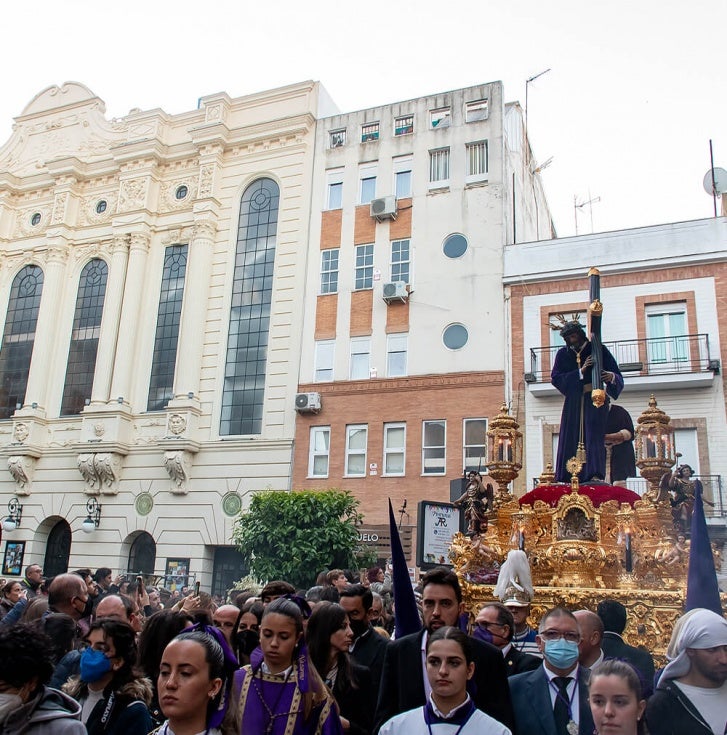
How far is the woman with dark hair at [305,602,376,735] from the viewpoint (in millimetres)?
5184

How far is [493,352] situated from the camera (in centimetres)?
2525

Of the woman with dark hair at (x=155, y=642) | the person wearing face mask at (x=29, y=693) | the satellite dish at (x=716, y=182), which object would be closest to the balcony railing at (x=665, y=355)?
the satellite dish at (x=716, y=182)

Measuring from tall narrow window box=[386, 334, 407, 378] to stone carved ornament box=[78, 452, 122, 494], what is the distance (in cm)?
Answer: 1102

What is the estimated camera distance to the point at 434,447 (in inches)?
996

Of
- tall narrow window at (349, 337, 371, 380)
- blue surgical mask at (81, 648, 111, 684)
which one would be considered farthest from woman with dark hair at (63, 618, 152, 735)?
tall narrow window at (349, 337, 371, 380)

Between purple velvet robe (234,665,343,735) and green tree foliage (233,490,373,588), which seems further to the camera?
green tree foliage (233,490,373,588)

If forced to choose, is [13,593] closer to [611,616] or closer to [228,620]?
[228,620]

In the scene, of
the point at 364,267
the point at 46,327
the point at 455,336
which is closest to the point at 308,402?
the point at 364,267

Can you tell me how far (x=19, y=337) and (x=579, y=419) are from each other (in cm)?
2908

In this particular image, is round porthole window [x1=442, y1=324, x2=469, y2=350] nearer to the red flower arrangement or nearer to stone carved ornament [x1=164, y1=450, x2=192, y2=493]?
stone carved ornament [x1=164, y1=450, x2=192, y2=493]

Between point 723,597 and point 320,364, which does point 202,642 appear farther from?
point 320,364

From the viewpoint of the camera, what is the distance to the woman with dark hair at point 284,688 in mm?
4441

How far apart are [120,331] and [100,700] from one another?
2738 centimetres

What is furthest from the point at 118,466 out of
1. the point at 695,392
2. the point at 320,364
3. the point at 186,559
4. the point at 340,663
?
the point at 340,663
